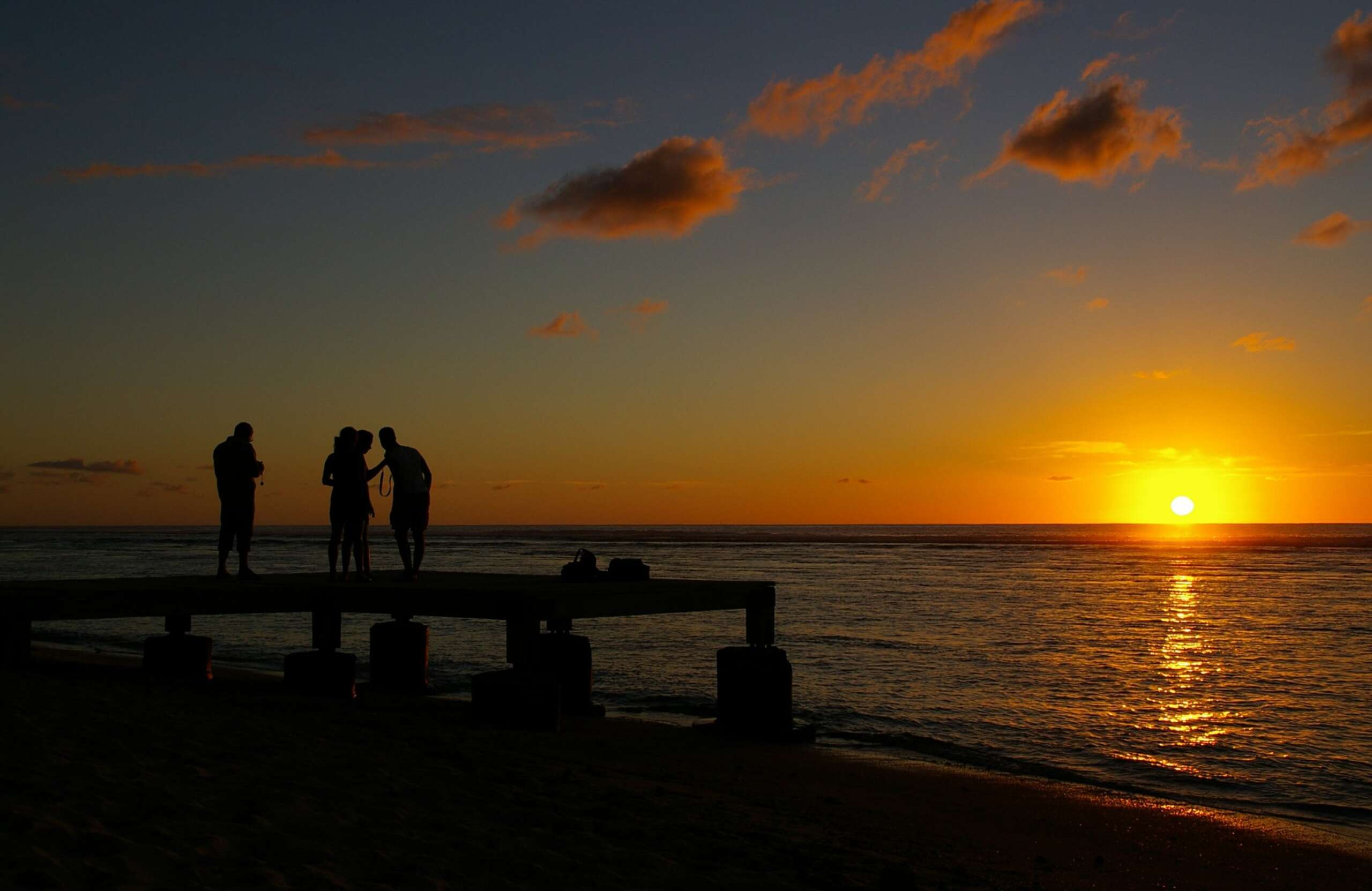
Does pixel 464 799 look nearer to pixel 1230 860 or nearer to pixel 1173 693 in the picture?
pixel 1230 860

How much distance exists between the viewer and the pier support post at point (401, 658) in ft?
48.6

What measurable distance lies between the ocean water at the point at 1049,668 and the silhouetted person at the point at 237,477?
4.21 metres

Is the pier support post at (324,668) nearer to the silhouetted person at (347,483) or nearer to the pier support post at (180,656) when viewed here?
the silhouetted person at (347,483)

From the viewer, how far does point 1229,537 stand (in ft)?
423

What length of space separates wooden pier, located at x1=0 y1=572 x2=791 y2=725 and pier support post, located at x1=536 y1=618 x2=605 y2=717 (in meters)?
0.02

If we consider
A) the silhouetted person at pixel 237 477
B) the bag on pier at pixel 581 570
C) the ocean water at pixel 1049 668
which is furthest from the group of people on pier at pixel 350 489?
the ocean water at pixel 1049 668

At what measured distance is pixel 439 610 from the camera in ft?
39.5

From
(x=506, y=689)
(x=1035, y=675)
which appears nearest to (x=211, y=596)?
(x=506, y=689)

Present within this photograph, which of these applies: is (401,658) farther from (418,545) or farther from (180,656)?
(180,656)

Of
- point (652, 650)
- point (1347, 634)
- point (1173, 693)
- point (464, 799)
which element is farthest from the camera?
point (1347, 634)

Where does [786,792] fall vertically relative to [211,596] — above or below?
below

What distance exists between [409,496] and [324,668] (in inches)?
94.8

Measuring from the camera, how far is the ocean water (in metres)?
12.0

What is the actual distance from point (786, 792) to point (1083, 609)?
24452mm
